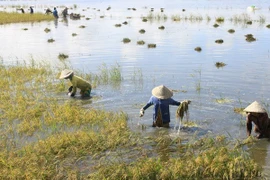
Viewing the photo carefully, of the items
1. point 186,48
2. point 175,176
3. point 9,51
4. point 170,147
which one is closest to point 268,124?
point 170,147

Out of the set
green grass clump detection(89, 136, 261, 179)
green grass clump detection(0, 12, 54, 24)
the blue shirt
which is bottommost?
green grass clump detection(89, 136, 261, 179)

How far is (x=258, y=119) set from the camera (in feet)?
21.0

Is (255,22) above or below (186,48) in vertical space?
above

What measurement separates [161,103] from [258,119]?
6.28ft

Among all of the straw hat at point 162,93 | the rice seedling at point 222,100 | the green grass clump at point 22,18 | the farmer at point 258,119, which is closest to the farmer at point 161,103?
the straw hat at point 162,93

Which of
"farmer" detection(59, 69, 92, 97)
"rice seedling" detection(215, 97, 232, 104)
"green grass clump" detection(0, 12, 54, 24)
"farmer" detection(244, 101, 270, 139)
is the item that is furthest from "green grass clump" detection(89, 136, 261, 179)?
"green grass clump" detection(0, 12, 54, 24)

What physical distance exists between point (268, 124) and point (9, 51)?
15.4 m

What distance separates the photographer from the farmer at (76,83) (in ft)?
29.7

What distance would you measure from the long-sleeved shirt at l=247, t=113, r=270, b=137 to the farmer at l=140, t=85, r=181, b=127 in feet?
4.71

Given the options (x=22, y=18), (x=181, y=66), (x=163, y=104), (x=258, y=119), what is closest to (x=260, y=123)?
(x=258, y=119)

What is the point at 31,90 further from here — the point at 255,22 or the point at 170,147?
the point at 255,22

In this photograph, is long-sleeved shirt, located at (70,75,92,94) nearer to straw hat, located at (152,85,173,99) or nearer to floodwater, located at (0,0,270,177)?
floodwater, located at (0,0,270,177)

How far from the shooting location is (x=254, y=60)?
555 inches

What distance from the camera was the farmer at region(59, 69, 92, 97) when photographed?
9.05 metres
